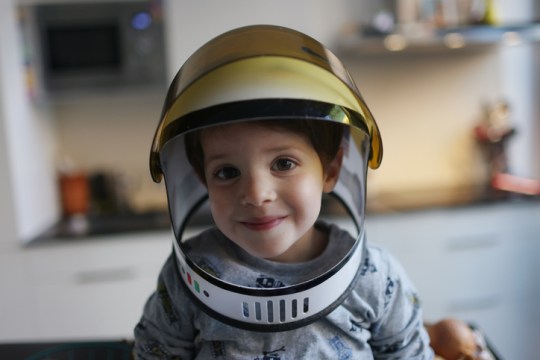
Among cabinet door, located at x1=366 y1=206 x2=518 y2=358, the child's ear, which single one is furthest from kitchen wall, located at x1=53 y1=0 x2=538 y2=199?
the child's ear

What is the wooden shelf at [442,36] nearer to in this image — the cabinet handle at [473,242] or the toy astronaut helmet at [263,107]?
the cabinet handle at [473,242]

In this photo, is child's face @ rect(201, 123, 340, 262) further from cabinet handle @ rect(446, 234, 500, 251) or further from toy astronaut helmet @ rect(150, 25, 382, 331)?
Answer: cabinet handle @ rect(446, 234, 500, 251)

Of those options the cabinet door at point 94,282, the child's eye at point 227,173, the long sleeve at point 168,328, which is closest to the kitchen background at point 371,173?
the cabinet door at point 94,282

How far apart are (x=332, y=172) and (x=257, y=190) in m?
0.17

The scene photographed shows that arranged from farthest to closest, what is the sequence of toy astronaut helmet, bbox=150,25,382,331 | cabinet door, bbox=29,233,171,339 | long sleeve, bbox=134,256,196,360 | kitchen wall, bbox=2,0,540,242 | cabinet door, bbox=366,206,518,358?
kitchen wall, bbox=2,0,540,242, cabinet door, bbox=366,206,518,358, cabinet door, bbox=29,233,171,339, long sleeve, bbox=134,256,196,360, toy astronaut helmet, bbox=150,25,382,331

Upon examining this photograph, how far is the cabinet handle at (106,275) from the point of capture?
1.87m

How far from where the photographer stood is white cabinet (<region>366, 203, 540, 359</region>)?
6.47ft

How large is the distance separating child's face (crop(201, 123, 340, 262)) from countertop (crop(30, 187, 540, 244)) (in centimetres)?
114

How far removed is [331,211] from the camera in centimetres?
194

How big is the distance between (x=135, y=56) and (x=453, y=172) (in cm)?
154

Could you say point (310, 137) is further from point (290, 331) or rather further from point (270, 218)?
point (290, 331)

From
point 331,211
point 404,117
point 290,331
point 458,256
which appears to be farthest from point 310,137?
point 404,117

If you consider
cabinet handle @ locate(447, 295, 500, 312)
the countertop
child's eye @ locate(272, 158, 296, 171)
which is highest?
child's eye @ locate(272, 158, 296, 171)

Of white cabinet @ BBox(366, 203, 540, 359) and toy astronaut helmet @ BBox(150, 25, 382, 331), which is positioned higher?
toy astronaut helmet @ BBox(150, 25, 382, 331)
